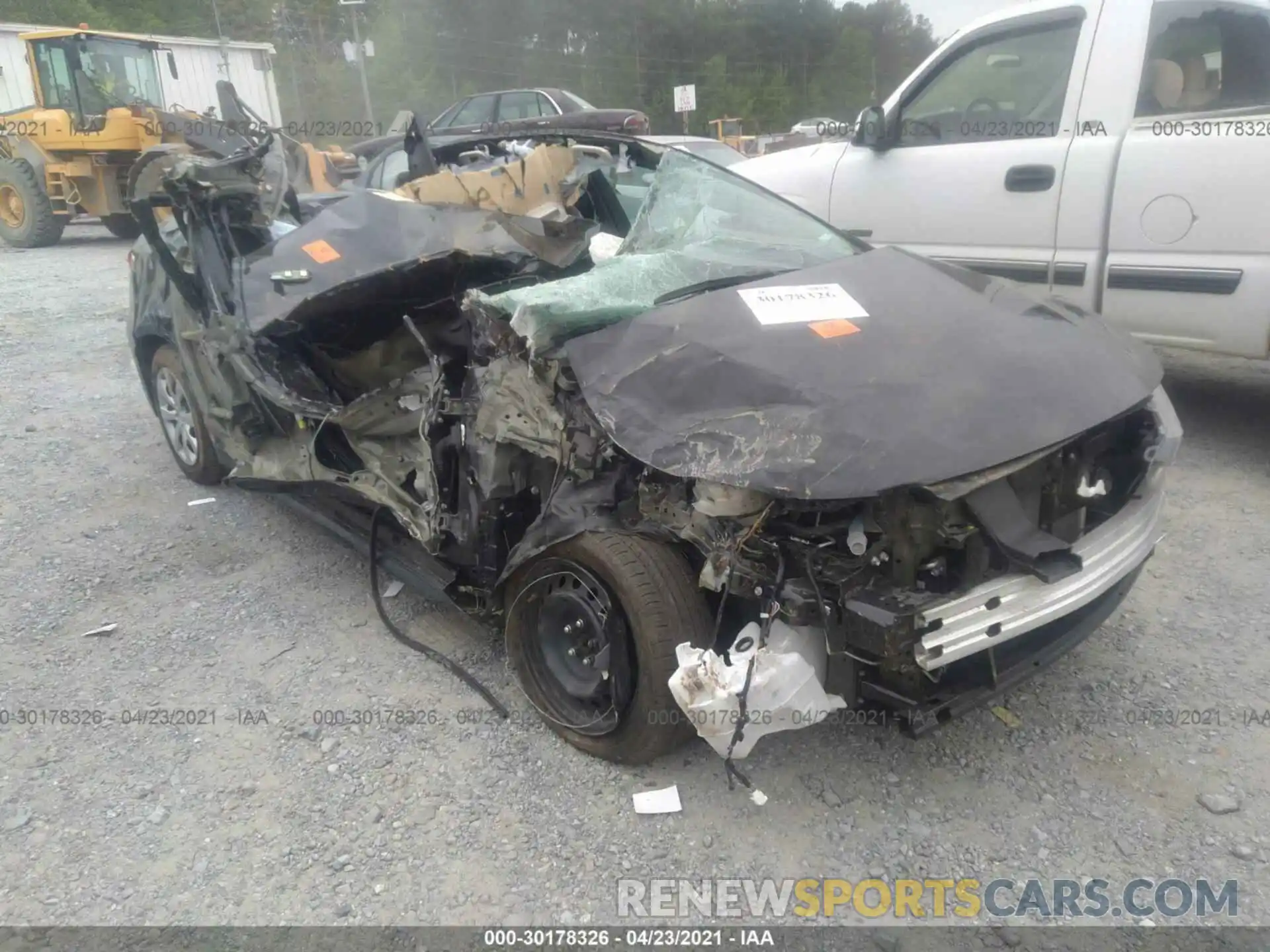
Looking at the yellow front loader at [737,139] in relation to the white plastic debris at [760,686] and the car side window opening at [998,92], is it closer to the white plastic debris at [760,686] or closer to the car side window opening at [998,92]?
the car side window opening at [998,92]

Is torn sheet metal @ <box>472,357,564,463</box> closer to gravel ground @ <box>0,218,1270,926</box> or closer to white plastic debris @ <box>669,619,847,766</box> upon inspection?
white plastic debris @ <box>669,619,847,766</box>

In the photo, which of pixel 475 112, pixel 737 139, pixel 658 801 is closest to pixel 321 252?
pixel 658 801

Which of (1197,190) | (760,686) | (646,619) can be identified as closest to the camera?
(760,686)

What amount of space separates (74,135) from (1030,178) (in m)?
11.9

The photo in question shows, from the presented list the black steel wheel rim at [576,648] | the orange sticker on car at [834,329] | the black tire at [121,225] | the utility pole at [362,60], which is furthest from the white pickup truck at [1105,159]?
the utility pole at [362,60]

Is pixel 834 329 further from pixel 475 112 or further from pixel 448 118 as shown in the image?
pixel 448 118

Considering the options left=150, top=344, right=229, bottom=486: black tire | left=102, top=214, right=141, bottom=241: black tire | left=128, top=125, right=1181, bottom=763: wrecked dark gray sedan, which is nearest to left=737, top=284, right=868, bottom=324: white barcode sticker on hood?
left=128, top=125, right=1181, bottom=763: wrecked dark gray sedan

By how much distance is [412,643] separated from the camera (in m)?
3.10

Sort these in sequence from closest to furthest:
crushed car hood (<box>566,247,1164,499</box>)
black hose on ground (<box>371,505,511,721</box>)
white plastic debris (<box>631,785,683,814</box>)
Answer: crushed car hood (<box>566,247,1164,499</box>), white plastic debris (<box>631,785,683,814</box>), black hose on ground (<box>371,505,511,721</box>)

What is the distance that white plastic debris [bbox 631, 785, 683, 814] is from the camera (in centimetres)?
235

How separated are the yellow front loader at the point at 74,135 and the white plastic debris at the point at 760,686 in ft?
33.8

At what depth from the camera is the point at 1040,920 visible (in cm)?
201

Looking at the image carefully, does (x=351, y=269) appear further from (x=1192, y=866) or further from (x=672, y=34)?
(x=672, y=34)

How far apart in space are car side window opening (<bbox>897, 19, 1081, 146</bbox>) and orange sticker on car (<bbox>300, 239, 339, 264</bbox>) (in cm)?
312
